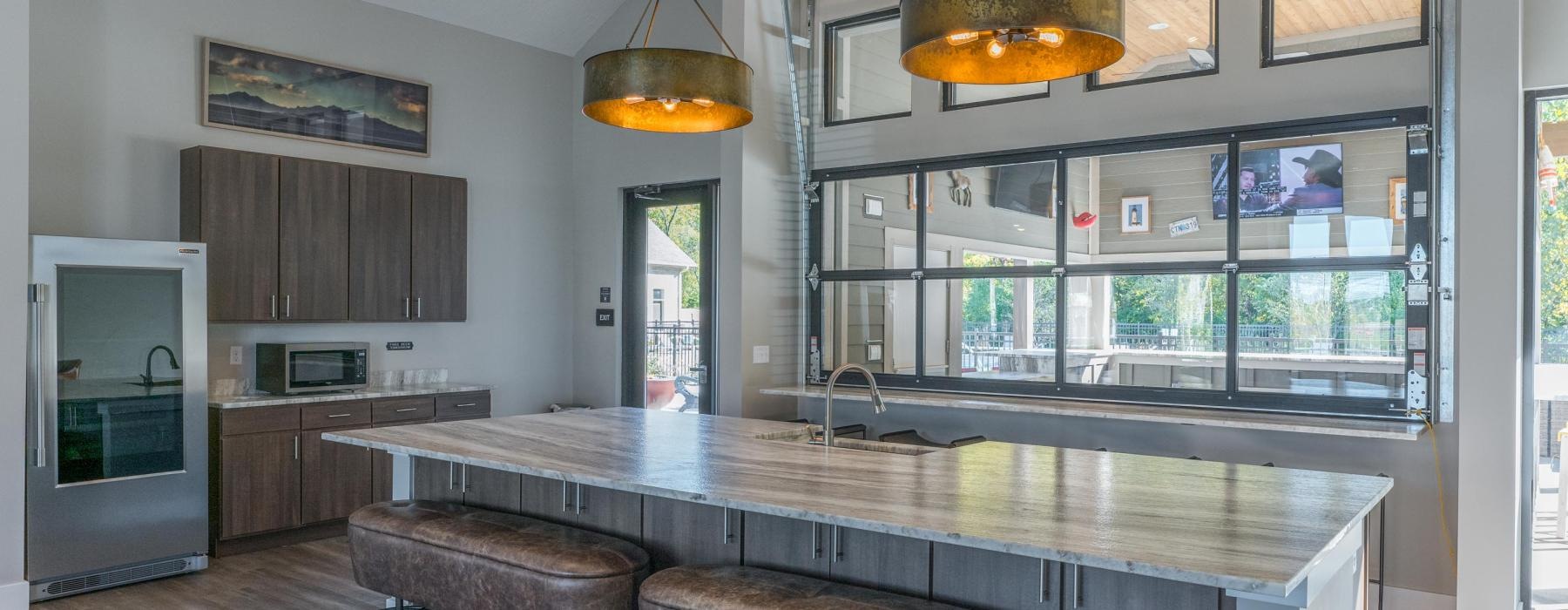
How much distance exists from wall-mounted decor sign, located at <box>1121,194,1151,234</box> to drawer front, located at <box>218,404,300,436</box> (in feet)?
15.0

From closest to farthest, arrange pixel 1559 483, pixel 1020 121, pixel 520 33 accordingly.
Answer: pixel 1559 483
pixel 1020 121
pixel 520 33

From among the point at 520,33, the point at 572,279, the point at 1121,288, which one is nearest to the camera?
the point at 1121,288

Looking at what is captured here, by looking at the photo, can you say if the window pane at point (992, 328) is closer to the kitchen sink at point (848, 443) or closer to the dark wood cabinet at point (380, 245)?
the kitchen sink at point (848, 443)

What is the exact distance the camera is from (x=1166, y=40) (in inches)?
189

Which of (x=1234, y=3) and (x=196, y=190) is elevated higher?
(x=1234, y=3)

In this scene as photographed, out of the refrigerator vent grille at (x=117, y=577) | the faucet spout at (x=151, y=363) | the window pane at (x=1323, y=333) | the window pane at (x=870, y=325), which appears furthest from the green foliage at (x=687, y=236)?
the window pane at (x=1323, y=333)

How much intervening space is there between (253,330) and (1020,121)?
4.53 meters

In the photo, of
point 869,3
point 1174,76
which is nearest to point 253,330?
point 869,3

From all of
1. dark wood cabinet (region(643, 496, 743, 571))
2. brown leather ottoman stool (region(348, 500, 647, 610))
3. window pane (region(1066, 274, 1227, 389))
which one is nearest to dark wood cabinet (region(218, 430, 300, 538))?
brown leather ottoman stool (region(348, 500, 647, 610))

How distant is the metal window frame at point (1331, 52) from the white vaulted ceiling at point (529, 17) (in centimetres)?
447

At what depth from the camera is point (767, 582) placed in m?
2.61

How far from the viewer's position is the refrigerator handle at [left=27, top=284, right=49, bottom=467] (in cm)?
434

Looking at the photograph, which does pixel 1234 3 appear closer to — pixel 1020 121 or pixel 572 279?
pixel 1020 121

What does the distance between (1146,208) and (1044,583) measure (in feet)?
9.64
